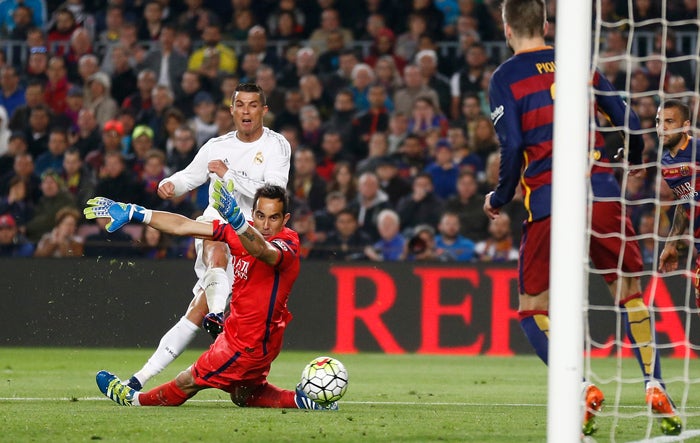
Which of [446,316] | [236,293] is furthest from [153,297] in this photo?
[236,293]

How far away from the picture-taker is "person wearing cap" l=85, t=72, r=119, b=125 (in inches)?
563

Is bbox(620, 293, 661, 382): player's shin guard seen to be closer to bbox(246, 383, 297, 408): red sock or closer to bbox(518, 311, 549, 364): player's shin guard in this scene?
bbox(518, 311, 549, 364): player's shin guard

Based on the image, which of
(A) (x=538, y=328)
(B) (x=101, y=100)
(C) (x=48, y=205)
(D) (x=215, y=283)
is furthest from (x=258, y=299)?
(B) (x=101, y=100)

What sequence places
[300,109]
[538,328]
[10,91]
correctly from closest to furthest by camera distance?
1. [538,328]
2. [300,109]
3. [10,91]

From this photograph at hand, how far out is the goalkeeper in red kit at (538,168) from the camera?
18.2 ft

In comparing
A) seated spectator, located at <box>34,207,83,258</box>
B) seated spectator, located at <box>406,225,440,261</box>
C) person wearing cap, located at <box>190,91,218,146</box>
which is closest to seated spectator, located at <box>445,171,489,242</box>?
seated spectator, located at <box>406,225,440,261</box>

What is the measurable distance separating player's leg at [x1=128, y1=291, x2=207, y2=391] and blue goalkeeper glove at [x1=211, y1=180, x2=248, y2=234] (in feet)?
5.51

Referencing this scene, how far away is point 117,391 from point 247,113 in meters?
2.00

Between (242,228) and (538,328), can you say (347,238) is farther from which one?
(538,328)

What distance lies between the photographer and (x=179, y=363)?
35.2 feet

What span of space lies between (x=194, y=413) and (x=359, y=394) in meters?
1.83

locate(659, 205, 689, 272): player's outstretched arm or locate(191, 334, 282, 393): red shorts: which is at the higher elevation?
locate(659, 205, 689, 272): player's outstretched arm

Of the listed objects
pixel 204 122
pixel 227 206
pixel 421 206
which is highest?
→ pixel 204 122

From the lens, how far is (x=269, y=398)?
676 centimetres
